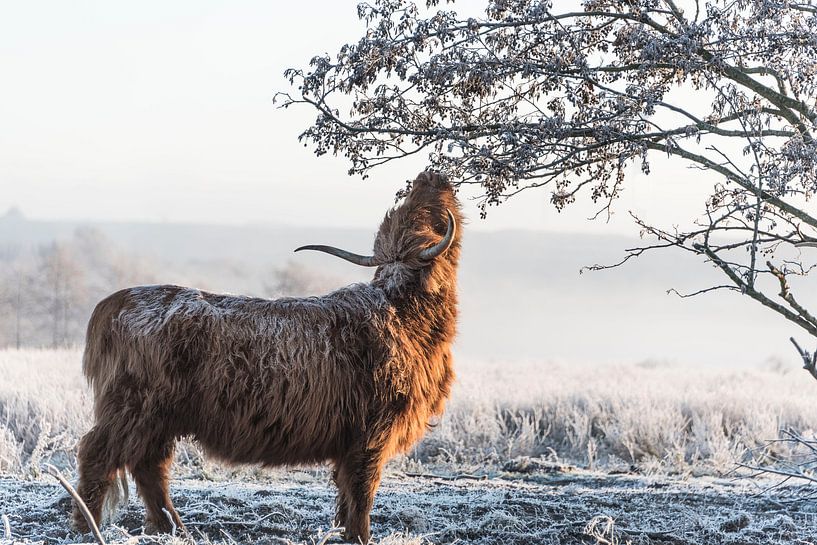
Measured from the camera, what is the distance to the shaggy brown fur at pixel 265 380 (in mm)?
5516

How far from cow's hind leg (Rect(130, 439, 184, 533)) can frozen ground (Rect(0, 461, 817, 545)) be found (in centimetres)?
34

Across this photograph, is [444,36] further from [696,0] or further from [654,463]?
[654,463]

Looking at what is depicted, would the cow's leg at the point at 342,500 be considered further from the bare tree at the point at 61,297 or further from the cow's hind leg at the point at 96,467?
the bare tree at the point at 61,297

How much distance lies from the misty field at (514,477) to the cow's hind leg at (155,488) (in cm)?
26

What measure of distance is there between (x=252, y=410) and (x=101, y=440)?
89 centimetres

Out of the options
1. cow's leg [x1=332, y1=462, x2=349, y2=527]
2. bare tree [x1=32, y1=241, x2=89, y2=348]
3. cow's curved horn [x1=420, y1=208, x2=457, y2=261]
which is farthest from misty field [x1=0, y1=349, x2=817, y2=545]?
bare tree [x1=32, y1=241, x2=89, y2=348]

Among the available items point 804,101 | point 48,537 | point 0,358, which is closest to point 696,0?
point 804,101

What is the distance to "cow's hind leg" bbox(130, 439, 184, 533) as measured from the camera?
570 centimetres

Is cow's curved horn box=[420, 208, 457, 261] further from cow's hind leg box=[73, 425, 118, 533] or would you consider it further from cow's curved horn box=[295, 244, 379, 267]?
cow's hind leg box=[73, 425, 118, 533]

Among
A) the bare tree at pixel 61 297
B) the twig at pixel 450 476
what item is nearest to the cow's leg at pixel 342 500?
the twig at pixel 450 476

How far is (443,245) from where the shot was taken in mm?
5926

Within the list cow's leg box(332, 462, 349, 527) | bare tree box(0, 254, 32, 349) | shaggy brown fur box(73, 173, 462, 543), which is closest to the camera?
shaggy brown fur box(73, 173, 462, 543)

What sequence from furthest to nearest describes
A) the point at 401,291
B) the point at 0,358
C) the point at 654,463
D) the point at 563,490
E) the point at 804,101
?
the point at 0,358 < the point at 654,463 < the point at 563,490 < the point at 804,101 < the point at 401,291

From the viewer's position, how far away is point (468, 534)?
6.38 meters
